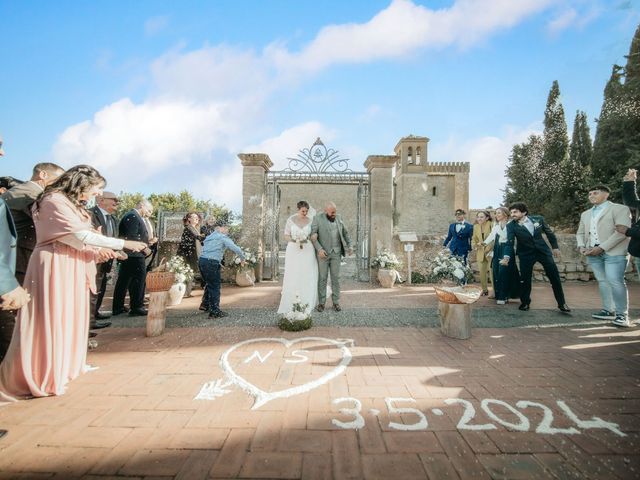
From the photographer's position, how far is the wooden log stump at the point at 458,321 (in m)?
3.92

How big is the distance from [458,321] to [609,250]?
8.60 ft

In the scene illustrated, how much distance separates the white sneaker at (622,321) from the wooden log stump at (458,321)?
94.2 inches

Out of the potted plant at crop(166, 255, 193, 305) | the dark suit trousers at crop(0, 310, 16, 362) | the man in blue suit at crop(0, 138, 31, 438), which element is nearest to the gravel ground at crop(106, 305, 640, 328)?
the potted plant at crop(166, 255, 193, 305)

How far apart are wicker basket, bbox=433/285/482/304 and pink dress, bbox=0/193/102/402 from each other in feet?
13.1

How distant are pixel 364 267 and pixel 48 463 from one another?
8.25 m

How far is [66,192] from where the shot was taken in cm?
262

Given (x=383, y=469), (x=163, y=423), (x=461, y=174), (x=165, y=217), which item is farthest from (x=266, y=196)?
(x=461, y=174)

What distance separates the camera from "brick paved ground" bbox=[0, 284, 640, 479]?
170 cm

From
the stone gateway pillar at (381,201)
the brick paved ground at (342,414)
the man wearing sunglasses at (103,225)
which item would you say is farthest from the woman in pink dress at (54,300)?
the stone gateway pillar at (381,201)

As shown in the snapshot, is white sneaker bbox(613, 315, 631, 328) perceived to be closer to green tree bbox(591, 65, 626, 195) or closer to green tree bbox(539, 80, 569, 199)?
green tree bbox(591, 65, 626, 195)

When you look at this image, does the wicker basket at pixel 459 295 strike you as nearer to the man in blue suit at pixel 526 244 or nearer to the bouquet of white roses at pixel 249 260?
the man in blue suit at pixel 526 244

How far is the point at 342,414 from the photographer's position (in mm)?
2211

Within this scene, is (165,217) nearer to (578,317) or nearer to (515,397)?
(515,397)

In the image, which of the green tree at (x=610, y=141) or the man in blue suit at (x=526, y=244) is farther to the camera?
the green tree at (x=610, y=141)
